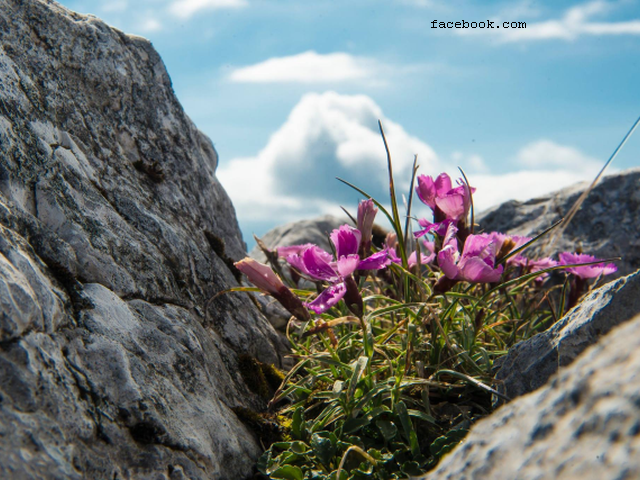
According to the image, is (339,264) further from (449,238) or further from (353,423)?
(353,423)

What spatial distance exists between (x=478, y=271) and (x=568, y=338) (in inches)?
15.5

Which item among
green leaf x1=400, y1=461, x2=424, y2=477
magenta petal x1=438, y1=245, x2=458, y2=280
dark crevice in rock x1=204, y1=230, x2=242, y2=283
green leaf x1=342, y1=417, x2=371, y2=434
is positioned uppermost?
dark crevice in rock x1=204, y1=230, x2=242, y2=283

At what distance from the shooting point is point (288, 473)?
1.80 m

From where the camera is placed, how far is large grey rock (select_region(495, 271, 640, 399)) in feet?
5.81

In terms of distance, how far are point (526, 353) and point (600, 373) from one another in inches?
46.4

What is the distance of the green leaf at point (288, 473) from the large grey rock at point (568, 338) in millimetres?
848

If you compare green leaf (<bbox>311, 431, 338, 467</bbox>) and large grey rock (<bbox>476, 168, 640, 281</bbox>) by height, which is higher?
large grey rock (<bbox>476, 168, 640, 281</bbox>)

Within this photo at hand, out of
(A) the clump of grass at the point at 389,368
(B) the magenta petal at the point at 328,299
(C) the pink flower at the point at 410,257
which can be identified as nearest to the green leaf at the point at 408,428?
(A) the clump of grass at the point at 389,368

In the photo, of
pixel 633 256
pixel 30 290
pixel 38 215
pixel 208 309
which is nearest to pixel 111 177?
pixel 38 215

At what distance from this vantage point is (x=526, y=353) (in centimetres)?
198

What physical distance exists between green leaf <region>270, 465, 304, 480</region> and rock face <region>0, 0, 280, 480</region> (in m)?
0.15

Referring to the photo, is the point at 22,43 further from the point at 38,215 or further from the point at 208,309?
the point at 208,309

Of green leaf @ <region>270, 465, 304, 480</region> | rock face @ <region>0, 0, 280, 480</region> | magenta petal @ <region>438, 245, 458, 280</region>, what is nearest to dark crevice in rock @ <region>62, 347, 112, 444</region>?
rock face @ <region>0, 0, 280, 480</region>

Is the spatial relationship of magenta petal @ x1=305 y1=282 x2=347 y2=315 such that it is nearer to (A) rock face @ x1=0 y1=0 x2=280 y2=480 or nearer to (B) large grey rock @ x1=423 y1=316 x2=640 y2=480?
(A) rock face @ x1=0 y1=0 x2=280 y2=480
